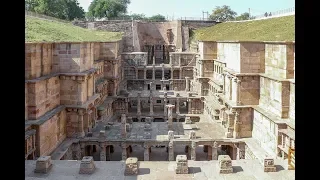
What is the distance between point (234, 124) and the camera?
24.5 meters

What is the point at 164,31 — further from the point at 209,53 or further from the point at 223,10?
the point at 223,10

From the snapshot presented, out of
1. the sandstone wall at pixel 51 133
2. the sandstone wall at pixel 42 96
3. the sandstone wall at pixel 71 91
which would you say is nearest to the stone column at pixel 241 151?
the sandstone wall at pixel 71 91

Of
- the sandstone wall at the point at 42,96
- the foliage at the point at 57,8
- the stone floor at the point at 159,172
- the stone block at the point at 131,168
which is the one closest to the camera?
the stone floor at the point at 159,172

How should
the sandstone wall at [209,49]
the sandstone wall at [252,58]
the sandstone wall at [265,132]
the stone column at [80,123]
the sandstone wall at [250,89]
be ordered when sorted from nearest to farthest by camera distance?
the sandstone wall at [265,132], the stone column at [80,123], the sandstone wall at [252,58], the sandstone wall at [250,89], the sandstone wall at [209,49]

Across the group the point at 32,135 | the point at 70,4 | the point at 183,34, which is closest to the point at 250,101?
the point at 32,135

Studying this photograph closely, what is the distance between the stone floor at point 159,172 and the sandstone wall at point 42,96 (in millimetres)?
3096

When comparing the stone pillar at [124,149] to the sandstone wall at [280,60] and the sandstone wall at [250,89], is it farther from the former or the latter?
the sandstone wall at [280,60]

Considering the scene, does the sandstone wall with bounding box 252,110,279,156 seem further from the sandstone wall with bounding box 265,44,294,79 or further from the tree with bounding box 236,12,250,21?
the tree with bounding box 236,12,250,21

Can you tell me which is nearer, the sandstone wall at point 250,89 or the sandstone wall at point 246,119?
the sandstone wall at point 250,89

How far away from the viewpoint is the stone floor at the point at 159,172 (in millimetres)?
14594

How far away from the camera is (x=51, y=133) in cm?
2023

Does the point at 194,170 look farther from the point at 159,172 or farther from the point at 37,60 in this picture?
the point at 37,60

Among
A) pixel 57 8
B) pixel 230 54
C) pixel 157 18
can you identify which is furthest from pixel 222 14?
pixel 230 54

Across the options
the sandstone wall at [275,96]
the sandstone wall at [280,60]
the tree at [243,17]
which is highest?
the tree at [243,17]
